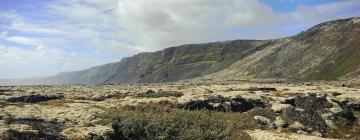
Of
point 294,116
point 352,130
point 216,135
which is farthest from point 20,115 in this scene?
point 352,130

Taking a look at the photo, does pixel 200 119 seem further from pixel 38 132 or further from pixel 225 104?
pixel 38 132

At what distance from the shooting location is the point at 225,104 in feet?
236

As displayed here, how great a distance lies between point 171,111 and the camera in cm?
6394

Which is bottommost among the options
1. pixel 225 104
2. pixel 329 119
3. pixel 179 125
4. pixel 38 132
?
pixel 329 119

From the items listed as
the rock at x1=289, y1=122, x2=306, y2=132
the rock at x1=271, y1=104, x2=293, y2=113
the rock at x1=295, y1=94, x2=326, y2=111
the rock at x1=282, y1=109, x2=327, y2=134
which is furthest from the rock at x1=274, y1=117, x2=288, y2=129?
the rock at x1=295, y1=94, x2=326, y2=111

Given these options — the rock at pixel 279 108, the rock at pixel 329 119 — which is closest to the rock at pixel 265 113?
the rock at pixel 279 108

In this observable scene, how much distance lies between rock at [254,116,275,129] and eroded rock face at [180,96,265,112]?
9.29 meters

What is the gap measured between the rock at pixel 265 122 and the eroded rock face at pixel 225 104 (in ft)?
30.5

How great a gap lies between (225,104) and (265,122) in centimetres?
1212

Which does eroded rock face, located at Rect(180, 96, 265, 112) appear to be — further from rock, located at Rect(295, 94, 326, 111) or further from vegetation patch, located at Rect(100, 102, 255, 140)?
vegetation patch, located at Rect(100, 102, 255, 140)

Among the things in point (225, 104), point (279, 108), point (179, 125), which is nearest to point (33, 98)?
point (225, 104)

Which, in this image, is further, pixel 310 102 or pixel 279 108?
pixel 310 102

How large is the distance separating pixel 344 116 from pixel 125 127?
116 feet

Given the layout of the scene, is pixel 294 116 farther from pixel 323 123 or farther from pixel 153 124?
pixel 153 124
